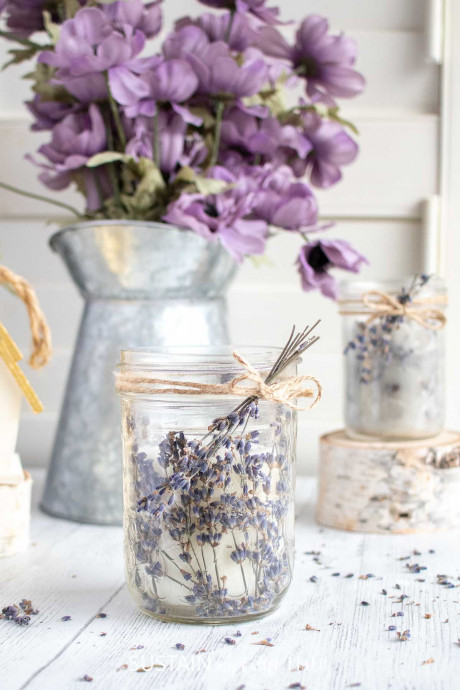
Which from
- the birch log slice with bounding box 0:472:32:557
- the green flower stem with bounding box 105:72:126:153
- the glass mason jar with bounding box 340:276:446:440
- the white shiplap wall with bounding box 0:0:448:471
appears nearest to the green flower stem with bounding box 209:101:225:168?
the green flower stem with bounding box 105:72:126:153

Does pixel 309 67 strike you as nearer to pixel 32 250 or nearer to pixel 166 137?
pixel 166 137

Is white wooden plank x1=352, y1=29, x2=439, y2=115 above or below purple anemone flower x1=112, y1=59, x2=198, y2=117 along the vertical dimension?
above

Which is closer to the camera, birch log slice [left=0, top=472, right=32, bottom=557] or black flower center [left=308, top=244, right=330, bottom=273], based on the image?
birch log slice [left=0, top=472, right=32, bottom=557]

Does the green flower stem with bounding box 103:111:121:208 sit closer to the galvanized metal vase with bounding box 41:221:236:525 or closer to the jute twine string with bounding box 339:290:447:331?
the galvanized metal vase with bounding box 41:221:236:525

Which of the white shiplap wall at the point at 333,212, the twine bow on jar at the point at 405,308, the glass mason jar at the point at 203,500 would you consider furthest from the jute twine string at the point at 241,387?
the white shiplap wall at the point at 333,212

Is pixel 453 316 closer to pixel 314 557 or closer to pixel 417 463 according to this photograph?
pixel 417 463

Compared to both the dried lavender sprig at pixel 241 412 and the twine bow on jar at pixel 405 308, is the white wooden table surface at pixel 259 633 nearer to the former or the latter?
the dried lavender sprig at pixel 241 412

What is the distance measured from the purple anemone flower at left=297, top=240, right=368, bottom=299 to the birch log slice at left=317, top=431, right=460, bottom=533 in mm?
189

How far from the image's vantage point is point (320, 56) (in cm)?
93

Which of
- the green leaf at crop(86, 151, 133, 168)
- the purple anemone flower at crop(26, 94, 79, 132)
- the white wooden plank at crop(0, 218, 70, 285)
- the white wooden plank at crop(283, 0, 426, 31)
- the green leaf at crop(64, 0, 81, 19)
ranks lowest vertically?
the white wooden plank at crop(0, 218, 70, 285)

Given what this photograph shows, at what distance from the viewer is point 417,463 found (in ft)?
2.87

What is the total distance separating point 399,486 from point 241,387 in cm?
36

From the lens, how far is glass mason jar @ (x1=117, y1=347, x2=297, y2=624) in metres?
0.59

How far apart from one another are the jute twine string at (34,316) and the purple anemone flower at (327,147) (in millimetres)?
372
